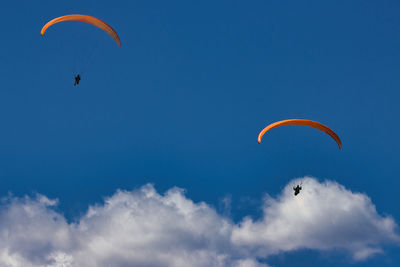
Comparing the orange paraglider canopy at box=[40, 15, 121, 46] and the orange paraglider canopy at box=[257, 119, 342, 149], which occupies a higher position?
the orange paraglider canopy at box=[40, 15, 121, 46]

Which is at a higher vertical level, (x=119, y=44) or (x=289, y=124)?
(x=119, y=44)

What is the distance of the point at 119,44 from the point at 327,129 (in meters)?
25.6

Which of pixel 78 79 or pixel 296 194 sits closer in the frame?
pixel 296 194

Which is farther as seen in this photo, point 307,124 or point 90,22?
point 90,22

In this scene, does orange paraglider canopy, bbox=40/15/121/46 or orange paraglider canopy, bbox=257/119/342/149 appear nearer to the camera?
orange paraglider canopy, bbox=257/119/342/149

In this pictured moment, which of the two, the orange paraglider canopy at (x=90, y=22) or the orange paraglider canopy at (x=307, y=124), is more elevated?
the orange paraglider canopy at (x=90, y=22)

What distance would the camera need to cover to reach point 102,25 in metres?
62.3

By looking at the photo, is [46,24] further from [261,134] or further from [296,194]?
[296,194]

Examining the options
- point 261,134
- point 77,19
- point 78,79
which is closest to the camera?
point 261,134

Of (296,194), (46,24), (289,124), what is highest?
(46,24)

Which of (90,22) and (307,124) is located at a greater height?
(90,22)

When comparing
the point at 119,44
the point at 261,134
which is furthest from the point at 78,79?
the point at 261,134

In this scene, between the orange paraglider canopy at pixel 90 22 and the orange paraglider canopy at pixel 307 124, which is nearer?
the orange paraglider canopy at pixel 307 124

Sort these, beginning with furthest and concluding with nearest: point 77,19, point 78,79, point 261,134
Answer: point 78,79 < point 77,19 < point 261,134
